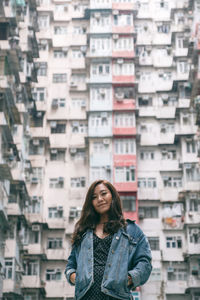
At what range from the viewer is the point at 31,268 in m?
27.0

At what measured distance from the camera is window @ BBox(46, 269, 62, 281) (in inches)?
1067

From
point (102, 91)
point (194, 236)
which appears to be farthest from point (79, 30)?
point (194, 236)

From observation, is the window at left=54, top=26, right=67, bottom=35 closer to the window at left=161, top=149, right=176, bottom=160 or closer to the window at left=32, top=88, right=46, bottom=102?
the window at left=32, top=88, right=46, bottom=102

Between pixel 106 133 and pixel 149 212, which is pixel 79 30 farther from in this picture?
pixel 149 212

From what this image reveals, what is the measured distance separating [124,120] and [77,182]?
429 centimetres

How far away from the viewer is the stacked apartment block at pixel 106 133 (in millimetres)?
26281

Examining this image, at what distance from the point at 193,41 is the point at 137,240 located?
860 inches

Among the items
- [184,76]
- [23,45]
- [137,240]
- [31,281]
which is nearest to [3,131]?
[23,45]

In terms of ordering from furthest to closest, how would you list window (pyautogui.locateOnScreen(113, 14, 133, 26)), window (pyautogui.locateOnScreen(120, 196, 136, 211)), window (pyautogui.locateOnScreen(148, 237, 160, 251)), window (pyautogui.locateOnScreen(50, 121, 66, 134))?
window (pyautogui.locateOnScreen(113, 14, 133, 26))
window (pyautogui.locateOnScreen(50, 121, 66, 134))
window (pyautogui.locateOnScreen(120, 196, 136, 211))
window (pyautogui.locateOnScreen(148, 237, 160, 251))

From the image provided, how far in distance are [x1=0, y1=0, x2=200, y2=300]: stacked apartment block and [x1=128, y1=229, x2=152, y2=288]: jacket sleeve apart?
801 inches

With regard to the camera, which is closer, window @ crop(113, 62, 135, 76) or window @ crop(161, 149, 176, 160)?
window @ crop(161, 149, 176, 160)

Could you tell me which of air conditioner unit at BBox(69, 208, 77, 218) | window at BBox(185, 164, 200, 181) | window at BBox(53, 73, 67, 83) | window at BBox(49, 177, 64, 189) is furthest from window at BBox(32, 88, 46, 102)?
window at BBox(185, 164, 200, 181)

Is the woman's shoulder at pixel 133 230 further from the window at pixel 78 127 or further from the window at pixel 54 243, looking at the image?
the window at pixel 78 127

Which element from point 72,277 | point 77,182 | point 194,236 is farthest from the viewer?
point 77,182
